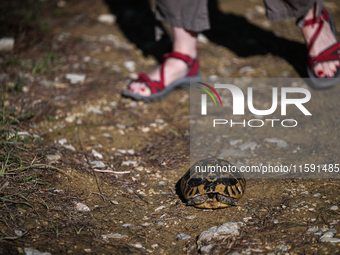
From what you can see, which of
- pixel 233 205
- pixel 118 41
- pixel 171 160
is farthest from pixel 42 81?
pixel 233 205

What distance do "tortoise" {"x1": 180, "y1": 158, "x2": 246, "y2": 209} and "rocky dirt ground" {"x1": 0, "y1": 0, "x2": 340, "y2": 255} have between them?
93mm

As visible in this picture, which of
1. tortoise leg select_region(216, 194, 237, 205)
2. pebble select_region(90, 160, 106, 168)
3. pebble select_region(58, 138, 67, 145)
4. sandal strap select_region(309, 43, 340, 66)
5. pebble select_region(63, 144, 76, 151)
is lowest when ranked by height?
pebble select_region(58, 138, 67, 145)

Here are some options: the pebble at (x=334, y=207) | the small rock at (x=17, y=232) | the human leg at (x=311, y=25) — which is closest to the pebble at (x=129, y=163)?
the small rock at (x=17, y=232)

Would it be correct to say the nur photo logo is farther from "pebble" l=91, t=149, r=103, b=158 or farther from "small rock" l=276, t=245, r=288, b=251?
"small rock" l=276, t=245, r=288, b=251

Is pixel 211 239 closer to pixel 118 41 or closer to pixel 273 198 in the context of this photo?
pixel 273 198

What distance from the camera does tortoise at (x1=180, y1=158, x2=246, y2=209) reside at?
2379 mm

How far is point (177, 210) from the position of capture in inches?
95.7

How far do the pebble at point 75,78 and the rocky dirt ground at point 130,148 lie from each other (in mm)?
16

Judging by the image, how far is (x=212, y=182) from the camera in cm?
248

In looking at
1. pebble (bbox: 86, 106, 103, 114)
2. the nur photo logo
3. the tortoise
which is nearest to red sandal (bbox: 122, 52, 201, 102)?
the nur photo logo

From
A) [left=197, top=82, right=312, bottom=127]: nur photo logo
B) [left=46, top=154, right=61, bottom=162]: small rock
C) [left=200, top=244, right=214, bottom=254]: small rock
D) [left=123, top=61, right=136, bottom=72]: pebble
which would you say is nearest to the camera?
[left=200, top=244, right=214, bottom=254]: small rock

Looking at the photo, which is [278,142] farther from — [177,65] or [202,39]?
[202,39]

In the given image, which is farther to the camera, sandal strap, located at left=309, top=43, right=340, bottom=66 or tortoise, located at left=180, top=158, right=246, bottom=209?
sandal strap, located at left=309, top=43, right=340, bottom=66

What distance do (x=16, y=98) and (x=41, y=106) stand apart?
314mm
